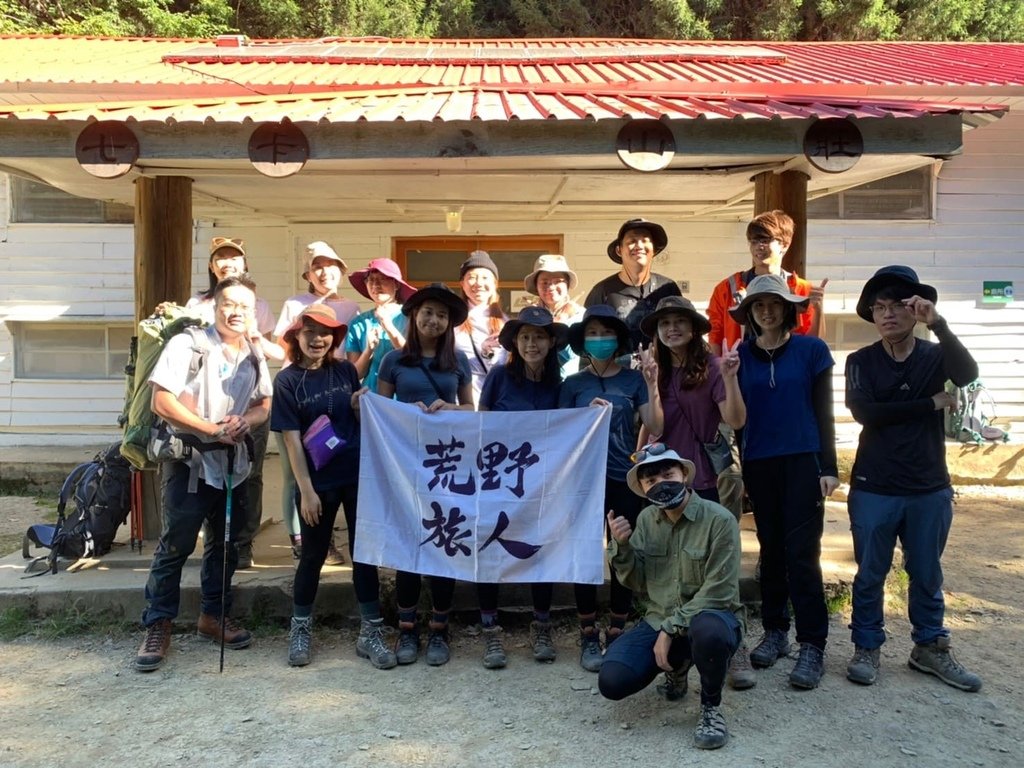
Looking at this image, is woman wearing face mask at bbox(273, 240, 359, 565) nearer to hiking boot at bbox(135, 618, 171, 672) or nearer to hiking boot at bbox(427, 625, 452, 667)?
hiking boot at bbox(135, 618, 171, 672)

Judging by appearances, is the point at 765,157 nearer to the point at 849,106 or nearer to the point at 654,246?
the point at 849,106

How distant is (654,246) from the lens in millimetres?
4348

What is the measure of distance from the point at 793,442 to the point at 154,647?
3.18 metres

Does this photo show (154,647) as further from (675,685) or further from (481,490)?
(675,685)

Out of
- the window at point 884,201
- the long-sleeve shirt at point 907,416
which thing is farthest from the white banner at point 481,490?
the window at point 884,201

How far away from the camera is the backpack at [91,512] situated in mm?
4711

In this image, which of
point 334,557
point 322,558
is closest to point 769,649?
point 322,558

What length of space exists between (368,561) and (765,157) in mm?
3032

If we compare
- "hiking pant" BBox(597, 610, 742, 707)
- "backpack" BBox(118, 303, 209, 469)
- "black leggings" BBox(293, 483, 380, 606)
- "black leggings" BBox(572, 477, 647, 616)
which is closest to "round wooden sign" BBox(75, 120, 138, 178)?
"backpack" BBox(118, 303, 209, 469)

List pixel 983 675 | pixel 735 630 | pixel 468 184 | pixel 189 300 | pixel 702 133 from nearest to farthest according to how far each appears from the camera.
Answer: pixel 735 630 → pixel 983 675 → pixel 702 133 → pixel 189 300 → pixel 468 184

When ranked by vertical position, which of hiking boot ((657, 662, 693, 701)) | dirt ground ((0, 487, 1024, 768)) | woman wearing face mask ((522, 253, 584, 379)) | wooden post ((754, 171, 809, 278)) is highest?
wooden post ((754, 171, 809, 278))

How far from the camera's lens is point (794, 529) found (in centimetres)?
362

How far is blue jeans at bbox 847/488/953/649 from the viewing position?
355 centimetres

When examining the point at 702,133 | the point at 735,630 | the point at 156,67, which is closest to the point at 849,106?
the point at 702,133
